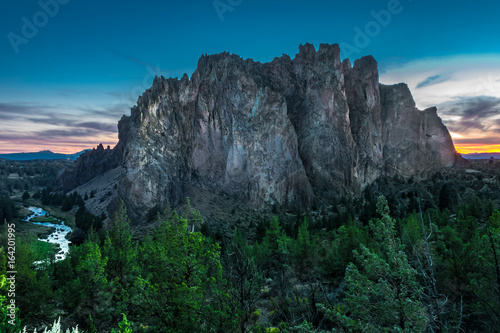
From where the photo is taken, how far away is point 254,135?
108 m

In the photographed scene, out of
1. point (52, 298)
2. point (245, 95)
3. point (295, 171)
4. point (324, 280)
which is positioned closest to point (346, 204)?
point (295, 171)

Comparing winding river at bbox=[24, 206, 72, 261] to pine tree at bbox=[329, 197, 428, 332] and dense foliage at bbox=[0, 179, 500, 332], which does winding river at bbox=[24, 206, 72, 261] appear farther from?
pine tree at bbox=[329, 197, 428, 332]

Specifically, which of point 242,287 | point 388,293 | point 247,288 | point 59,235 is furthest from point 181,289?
point 59,235

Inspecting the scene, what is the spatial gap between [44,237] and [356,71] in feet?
478

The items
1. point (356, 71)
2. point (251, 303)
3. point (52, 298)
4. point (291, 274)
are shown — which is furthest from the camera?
point (356, 71)

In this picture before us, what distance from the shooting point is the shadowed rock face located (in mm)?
96938

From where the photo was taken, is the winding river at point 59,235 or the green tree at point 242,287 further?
the winding river at point 59,235

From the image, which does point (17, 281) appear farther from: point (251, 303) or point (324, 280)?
point (324, 280)

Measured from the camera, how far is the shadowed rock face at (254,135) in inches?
3816

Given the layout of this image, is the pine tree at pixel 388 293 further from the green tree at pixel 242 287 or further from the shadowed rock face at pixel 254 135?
the shadowed rock face at pixel 254 135

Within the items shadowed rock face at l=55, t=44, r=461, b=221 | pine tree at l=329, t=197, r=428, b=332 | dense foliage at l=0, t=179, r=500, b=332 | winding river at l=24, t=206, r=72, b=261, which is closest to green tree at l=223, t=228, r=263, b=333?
dense foliage at l=0, t=179, r=500, b=332

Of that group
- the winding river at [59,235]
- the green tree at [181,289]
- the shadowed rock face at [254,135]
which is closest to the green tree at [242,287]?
the green tree at [181,289]

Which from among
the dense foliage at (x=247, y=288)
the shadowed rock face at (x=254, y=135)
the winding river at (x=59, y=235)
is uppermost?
the shadowed rock face at (x=254, y=135)

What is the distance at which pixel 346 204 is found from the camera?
105250 millimetres
